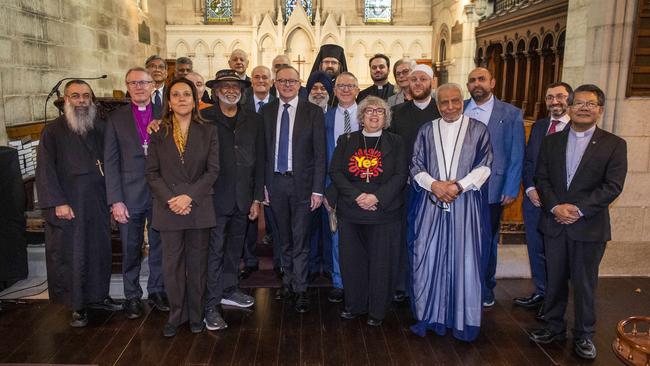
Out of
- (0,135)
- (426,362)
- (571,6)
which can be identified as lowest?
(426,362)

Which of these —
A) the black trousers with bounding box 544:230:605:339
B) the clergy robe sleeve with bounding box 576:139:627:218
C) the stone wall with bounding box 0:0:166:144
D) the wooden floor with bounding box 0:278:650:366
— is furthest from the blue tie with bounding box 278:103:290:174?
the stone wall with bounding box 0:0:166:144

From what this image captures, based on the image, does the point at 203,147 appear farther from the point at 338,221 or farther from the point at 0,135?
the point at 0,135

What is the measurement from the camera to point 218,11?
12.0 m

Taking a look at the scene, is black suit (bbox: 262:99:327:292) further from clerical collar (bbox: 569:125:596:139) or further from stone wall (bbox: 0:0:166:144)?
stone wall (bbox: 0:0:166:144)

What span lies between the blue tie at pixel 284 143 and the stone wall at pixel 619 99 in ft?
8.47

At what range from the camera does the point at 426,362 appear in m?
2.93

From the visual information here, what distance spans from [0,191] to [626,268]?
5.19 meters

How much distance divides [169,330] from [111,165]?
1.13 meters

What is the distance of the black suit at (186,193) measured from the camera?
3033 mm

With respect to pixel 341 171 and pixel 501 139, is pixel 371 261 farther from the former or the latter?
pixel 501 139

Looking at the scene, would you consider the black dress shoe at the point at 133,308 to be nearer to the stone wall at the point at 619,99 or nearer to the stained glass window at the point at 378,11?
the stone wall at the point at 619,99

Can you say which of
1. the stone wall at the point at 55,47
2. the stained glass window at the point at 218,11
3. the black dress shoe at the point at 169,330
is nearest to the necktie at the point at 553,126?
the black dress shoe at the point at 169,330

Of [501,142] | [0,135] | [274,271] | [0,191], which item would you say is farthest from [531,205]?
[0,135]

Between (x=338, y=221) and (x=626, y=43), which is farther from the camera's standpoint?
(x=626, y=43)
